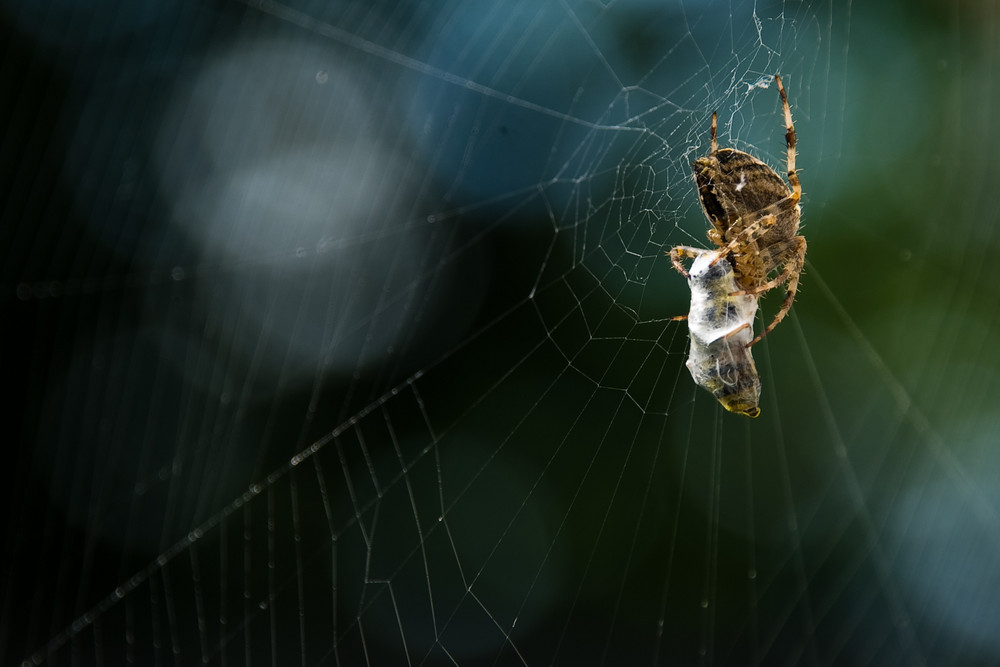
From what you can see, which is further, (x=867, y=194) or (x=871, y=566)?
(x=871, y=566)

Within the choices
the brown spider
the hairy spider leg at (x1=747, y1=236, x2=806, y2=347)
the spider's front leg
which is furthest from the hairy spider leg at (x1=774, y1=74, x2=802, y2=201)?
the spider's front leg

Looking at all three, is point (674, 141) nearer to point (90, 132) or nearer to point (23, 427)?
point (90, 132)

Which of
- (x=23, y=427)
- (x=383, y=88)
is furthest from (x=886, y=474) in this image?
(x=23, y=427)

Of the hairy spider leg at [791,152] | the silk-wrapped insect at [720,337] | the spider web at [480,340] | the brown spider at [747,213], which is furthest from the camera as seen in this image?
the spider web at [480,340]

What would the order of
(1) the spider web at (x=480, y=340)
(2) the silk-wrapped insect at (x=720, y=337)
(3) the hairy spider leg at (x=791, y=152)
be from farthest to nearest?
1. (1) the spider web at (x=480, y=340)
2. (3) the hairy spider leg at (x=791, y=152)
3. (2) the silk-wrapped insect at (x=720, y=337)

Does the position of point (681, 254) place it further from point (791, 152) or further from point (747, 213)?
point (791, 152)

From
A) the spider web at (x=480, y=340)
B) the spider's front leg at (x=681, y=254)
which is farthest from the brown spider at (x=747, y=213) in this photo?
the spider web at (x=480, y=340)

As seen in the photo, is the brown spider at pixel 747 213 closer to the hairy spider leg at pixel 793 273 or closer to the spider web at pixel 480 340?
the hairy spider leg at pixel 793 273
